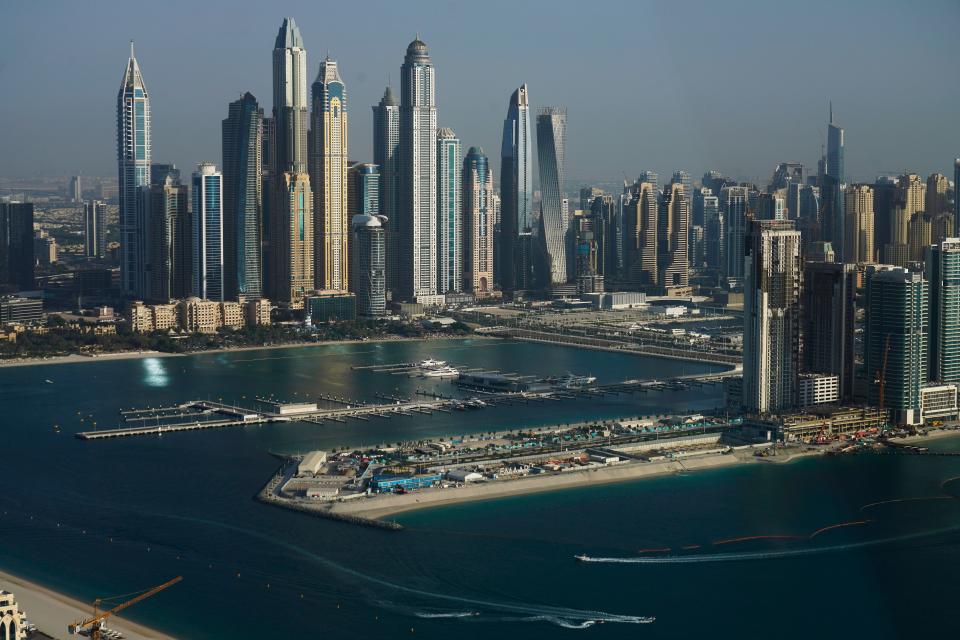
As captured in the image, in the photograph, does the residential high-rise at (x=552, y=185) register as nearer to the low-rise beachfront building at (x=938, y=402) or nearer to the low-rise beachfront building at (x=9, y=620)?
the low-rise beachfront building at (x=938, y=402)

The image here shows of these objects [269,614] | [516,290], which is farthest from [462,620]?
[516,290]

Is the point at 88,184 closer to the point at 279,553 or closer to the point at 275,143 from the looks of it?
the point at 275,143

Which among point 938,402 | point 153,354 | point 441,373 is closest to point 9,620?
point 938,402

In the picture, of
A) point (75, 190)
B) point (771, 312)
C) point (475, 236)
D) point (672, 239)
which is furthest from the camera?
point (75, 190)

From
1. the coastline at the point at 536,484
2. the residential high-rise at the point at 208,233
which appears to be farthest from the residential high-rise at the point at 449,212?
the coastline at the point at 536,484

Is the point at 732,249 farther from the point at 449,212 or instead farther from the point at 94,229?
the point at 94,229

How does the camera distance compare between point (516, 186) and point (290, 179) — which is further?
point (516, 186)
